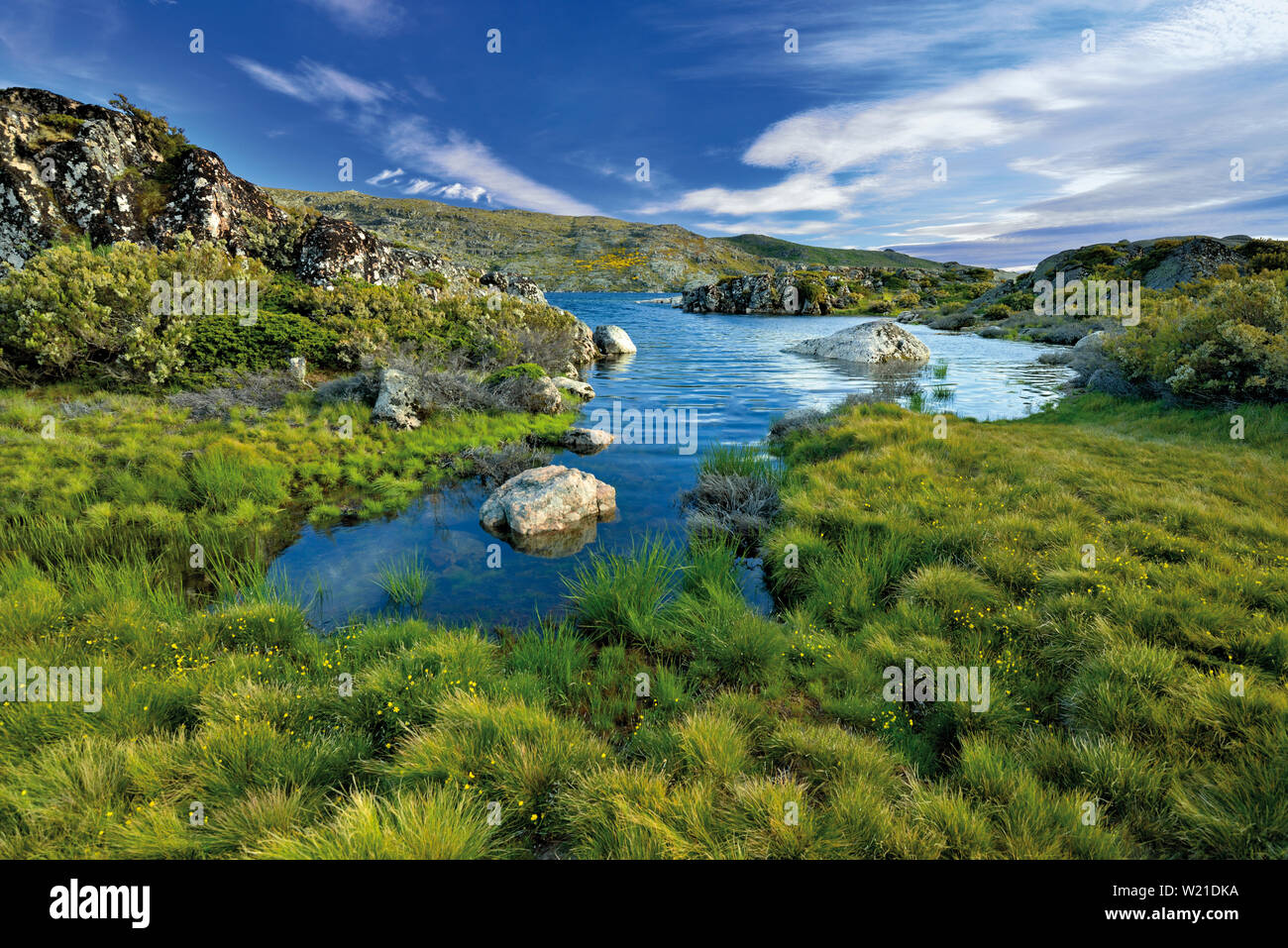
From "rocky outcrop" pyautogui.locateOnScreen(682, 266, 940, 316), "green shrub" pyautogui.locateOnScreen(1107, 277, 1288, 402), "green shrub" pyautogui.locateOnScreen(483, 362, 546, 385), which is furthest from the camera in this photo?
"rocky outcrop" pyautogui.locateOnScreen(682, 266, 940, 316)

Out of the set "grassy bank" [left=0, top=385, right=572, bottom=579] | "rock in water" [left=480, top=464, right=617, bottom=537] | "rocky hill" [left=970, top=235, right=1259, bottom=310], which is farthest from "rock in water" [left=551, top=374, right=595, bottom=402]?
"rocky hill" [left=970, top=235, right=1259, bottom=310]

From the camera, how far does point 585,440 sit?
46.1 ft

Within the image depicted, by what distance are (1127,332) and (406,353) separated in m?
23.3

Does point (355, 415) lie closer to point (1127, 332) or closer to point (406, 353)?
point (406, 353)

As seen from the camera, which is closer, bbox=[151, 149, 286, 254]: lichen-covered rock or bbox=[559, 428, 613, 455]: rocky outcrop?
bbox=[559, 428, 613, 455]: rocky outcrop

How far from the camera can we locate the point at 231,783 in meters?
3.45

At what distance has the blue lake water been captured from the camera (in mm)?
7125

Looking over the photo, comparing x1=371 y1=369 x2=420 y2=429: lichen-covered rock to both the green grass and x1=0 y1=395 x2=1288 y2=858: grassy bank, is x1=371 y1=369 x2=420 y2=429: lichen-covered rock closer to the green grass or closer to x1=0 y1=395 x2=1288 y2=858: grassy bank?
x1=0 y1=395 x2=1288 y2=858: grassy bank

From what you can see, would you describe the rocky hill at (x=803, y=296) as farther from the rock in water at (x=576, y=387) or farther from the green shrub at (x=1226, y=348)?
the green shrub at (x=1226, y=348)

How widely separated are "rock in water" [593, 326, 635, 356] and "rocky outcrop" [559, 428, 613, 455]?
21.1 metres

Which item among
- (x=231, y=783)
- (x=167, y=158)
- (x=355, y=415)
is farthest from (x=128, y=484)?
(x=167, y=158)

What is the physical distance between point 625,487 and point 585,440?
3270mm

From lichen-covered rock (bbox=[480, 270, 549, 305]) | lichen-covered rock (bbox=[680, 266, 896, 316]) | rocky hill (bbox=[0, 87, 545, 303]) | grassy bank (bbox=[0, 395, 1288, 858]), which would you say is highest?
lichen-covered rock (bbox=[680, 266, 896, 316])

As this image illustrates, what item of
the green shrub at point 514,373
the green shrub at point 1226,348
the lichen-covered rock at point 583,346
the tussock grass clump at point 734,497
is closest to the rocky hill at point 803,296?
the lichen-covered rock at point 583,346
